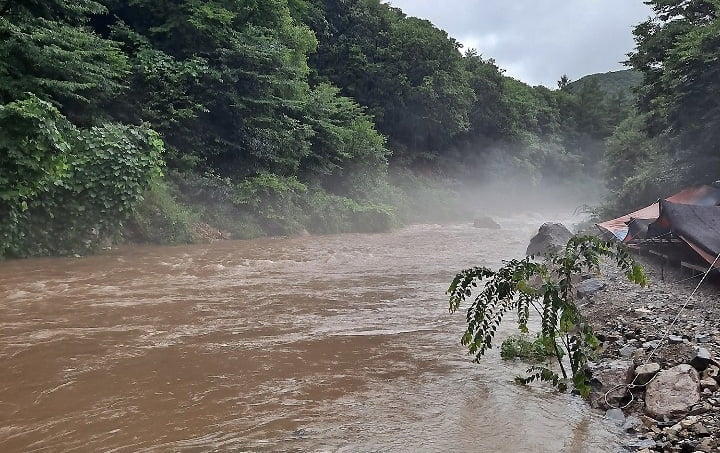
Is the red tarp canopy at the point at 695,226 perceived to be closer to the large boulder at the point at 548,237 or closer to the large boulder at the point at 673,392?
the large boulder at the point at 673,392

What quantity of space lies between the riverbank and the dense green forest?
8.80 m

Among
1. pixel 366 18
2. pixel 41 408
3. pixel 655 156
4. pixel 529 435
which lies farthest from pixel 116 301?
pixel 366 18

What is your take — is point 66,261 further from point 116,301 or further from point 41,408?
point 41,408

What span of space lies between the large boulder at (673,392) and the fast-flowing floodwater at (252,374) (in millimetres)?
452

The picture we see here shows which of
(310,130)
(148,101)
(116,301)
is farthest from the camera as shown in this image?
(310,130)

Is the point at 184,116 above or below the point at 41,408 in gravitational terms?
above

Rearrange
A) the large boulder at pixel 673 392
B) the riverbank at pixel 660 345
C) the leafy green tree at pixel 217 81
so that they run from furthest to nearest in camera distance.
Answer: the leafy green tree at pixel 217 81, the large boulder at pixel 673 392, the riverbank at pixel 660 345

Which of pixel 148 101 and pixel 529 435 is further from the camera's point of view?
pixel 148 101

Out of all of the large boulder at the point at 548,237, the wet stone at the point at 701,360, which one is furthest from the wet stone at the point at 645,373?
the large boulder at the point at 548,237

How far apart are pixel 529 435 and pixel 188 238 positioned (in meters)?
13.9

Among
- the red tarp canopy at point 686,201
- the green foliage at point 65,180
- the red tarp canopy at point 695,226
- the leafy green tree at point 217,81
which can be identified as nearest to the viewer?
the red tarp canopy at point 695,226

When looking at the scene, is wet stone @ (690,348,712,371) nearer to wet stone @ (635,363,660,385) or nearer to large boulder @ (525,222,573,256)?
wet stone @ (635,363,660,385)

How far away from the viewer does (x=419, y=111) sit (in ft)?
119

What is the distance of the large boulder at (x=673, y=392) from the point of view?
4676 mm
